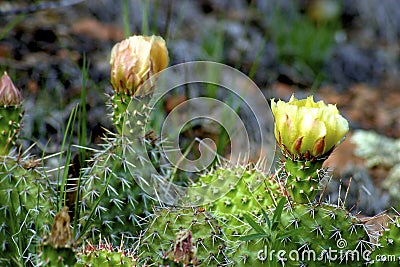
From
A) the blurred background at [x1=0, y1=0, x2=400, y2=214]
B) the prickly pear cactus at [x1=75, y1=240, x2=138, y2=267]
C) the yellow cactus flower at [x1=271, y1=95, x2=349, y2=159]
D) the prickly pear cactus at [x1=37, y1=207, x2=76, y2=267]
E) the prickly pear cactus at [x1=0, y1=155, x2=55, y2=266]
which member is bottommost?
the blurred background at [x1=0, y1=0, x2=400, y2=214]

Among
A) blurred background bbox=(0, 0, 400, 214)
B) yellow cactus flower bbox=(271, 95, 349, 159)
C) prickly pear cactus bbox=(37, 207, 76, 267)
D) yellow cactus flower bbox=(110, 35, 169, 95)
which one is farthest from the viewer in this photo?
blurred background bbox=(0, 0, 400, 214)

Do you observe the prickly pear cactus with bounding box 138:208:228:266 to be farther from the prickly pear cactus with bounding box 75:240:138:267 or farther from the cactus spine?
the cactus spine

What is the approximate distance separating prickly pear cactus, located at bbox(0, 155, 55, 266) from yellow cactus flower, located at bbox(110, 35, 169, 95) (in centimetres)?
36

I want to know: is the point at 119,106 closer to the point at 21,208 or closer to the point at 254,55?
the point at 21,208

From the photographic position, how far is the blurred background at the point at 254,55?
2801 mm

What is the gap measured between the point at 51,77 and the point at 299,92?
60.5 inches

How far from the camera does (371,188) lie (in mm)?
2592

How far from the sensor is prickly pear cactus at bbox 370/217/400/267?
4.95ft

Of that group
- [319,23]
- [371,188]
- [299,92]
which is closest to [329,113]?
[371,188]

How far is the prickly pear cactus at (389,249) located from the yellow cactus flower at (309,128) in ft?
0.87

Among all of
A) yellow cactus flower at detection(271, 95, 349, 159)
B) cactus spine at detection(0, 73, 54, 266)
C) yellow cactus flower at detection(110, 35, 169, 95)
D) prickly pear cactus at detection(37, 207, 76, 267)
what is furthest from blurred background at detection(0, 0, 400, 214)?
prickly pear cactus at detection(37, 207, 76, 267)

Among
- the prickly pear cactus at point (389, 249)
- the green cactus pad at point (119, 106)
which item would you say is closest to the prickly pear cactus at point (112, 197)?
the green cactus pad at point (119, 106)

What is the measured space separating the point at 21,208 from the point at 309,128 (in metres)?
0.82
